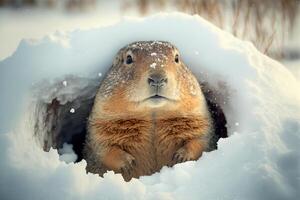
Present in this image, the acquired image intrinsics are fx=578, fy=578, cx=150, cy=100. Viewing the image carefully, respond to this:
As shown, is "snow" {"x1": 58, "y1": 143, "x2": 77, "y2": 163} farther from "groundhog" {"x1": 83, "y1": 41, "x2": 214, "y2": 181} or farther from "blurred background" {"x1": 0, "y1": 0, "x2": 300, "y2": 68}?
"blurred background" {"x1": 0, "y1": 0, "x2": 300, "y2": 68}

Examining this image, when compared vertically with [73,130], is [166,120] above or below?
above

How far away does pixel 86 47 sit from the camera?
4.31 meters

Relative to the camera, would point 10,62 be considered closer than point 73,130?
Yes

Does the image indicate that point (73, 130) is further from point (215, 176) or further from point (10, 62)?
point (215, 176)

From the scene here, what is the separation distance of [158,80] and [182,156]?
63 cm

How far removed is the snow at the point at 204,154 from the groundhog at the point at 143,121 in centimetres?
21

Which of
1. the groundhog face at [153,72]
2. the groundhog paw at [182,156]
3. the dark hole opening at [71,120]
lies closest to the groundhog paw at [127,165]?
the groundhog paw at [182,156]

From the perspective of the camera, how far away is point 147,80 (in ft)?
12.7

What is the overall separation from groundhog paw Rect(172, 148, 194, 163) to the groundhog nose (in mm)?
587

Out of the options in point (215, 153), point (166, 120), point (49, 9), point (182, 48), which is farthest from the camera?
point (49, 9)

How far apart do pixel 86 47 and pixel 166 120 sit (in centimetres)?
81

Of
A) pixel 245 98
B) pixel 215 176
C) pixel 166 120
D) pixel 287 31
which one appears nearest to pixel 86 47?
pixel 166 120

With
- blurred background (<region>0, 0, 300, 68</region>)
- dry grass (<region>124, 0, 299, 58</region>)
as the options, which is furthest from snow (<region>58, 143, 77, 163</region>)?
dry grass (<region>124, 0, 299, 58</region>)

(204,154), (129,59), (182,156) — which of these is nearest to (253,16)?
(129,59)
